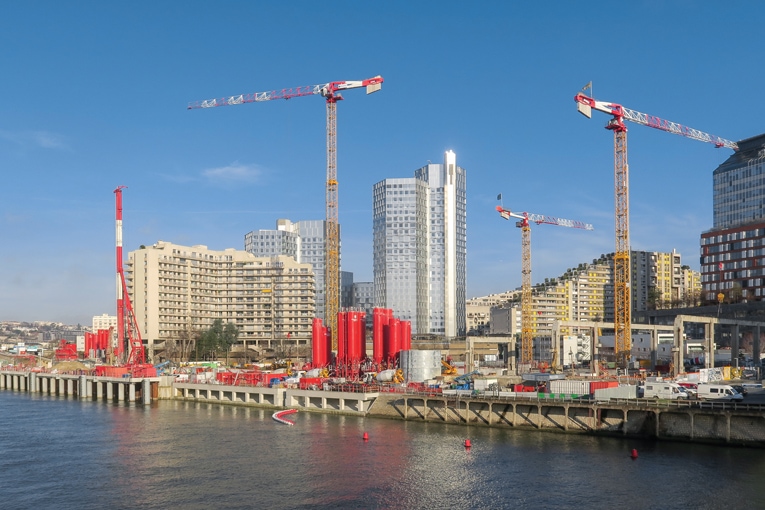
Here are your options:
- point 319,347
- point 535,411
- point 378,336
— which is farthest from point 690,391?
point 319,347

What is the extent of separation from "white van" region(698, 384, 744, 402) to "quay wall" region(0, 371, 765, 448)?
7.85 m

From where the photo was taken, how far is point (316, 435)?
77250 millimetres

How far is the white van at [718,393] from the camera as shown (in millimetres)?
77875

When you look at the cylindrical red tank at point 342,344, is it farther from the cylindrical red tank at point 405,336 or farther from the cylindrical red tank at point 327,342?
the cylindrical red tank at point 405,336

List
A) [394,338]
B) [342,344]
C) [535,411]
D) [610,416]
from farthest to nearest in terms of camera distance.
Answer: [394,338], [342,344], [535,411], [610,416]

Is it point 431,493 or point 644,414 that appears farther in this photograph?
point 644,414

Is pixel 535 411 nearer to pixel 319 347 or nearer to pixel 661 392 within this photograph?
pixel 661 392

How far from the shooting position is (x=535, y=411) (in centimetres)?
7669

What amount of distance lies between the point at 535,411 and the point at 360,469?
23333mm

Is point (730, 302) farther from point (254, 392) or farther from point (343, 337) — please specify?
point (254, 392)

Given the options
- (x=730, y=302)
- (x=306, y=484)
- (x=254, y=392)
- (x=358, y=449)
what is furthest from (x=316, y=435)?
(x=730, y=302)

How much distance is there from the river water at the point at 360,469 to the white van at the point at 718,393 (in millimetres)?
14089

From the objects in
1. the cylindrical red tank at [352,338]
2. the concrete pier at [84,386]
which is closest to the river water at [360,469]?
the cylindrical red tank at [352,338]

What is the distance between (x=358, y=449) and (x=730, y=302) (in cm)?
15979
